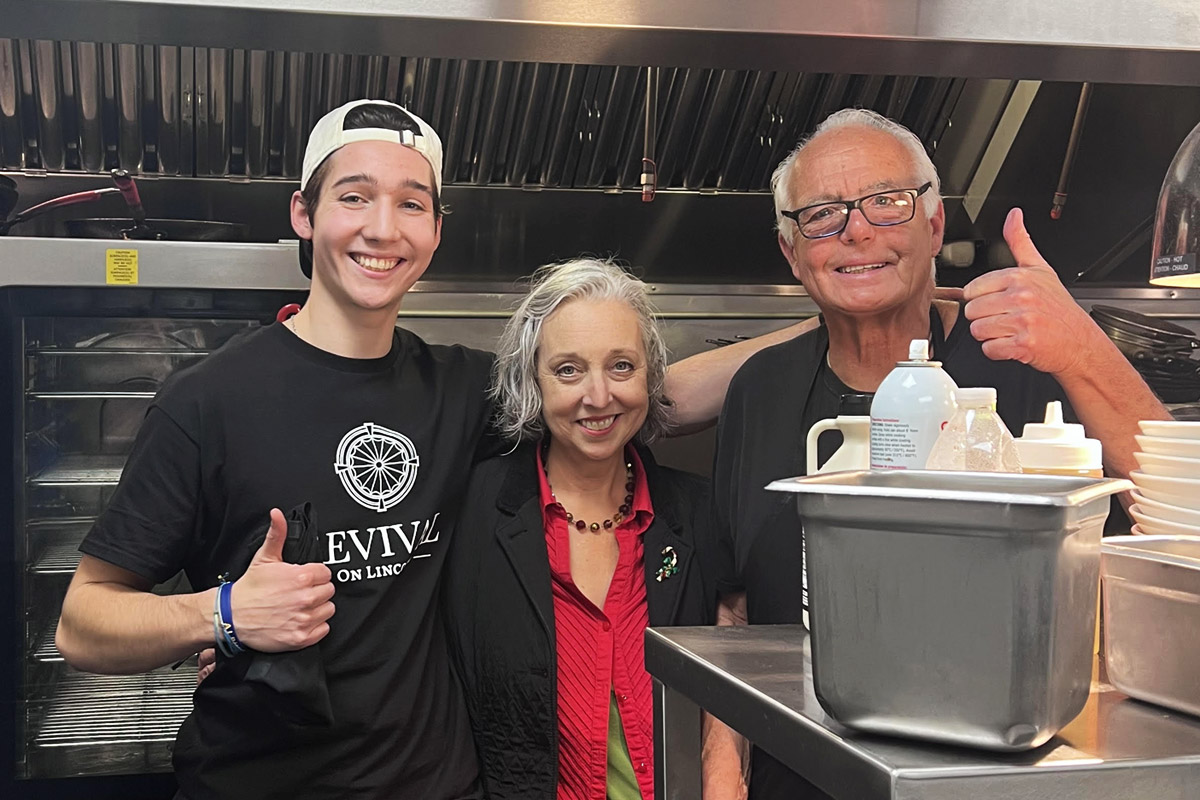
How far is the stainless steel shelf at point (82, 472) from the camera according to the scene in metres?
2.93

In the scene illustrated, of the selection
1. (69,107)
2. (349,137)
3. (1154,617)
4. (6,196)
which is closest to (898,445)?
(1154,617)

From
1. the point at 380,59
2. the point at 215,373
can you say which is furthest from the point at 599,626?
the point at 380,59

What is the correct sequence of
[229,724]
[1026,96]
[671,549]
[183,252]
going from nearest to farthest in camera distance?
[229,724] → [671,549] → [183,252] → [1026,96]

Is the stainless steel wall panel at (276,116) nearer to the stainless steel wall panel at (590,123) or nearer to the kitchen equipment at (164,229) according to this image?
the kitchen equipment at (164,229)

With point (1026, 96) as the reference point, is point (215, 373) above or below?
below

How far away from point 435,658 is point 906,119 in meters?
2.74

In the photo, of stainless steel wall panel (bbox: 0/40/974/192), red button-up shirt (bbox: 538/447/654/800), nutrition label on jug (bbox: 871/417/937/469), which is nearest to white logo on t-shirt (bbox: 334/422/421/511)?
red button-up shirt (bbox: 538/447/654/800)

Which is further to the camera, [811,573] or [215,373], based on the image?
[215,373]

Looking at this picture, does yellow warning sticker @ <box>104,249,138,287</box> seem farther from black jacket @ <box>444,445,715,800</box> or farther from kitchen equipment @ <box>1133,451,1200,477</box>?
kitchen equipment @ <box>1133,451,1200,477</box>

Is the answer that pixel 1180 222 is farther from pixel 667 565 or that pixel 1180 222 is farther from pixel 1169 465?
pixel 667 565

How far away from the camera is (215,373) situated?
181 cm

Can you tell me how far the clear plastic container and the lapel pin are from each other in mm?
1112

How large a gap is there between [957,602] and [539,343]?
150 cm

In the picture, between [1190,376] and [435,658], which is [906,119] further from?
[435,658]
